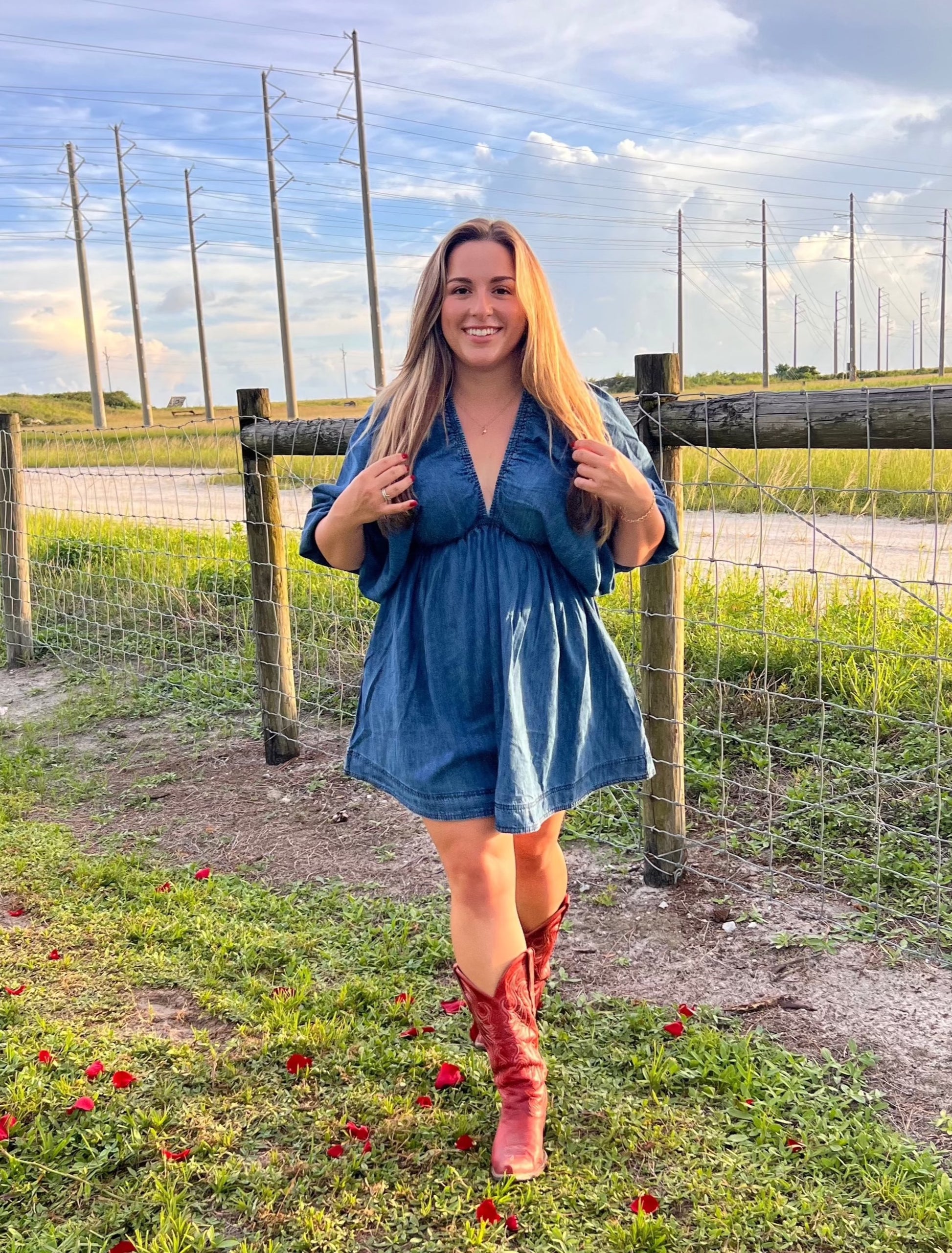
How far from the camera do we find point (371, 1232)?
7.32 ft

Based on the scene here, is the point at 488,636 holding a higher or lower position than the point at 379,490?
lower

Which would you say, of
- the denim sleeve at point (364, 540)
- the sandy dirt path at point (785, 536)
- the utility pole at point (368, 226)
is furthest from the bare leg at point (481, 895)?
the utility pole at point (368, 226)

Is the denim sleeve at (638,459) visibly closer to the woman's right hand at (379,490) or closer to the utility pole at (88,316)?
the woman's right hand at (379,490)

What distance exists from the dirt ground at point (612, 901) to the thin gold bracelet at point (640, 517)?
4.81 ft

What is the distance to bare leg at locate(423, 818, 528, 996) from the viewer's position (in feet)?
7.64

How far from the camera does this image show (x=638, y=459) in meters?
2.53

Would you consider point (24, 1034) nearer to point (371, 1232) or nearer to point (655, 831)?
point (371, 1232)

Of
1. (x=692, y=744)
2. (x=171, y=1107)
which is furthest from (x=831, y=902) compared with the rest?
(x=171, y=1107)

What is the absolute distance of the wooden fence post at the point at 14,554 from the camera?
23.9ft

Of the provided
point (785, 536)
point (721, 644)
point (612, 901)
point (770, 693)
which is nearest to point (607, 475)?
point (612, 901)

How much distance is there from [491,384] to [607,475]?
374 millimetres

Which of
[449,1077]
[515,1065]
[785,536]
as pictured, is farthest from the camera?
[785,536]

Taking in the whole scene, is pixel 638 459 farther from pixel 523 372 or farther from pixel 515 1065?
pixel 515 1065

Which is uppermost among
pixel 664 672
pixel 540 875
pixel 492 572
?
pixel 492 572
